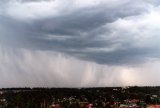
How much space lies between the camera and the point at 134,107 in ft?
630

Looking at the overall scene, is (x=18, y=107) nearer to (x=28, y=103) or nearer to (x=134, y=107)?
(x=28, y=103)

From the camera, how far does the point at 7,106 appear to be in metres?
176

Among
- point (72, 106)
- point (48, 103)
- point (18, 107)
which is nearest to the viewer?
point (18, 107)

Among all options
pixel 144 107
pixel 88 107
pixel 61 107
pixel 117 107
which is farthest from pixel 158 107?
pixel 61 107

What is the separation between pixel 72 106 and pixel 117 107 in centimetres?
2648

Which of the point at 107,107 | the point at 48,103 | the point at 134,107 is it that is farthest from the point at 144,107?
the point at 48,103

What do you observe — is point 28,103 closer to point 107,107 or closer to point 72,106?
point 72,106

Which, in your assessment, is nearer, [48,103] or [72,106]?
[72,106]

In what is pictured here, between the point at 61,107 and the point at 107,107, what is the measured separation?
2381cm

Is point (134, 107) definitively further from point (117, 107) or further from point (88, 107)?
point (88, 107)

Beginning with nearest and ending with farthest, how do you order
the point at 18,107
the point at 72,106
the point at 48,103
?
1. the point at 18,107
2. the point at 72,106
3. the point at 48,103

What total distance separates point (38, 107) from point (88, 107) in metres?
27.1

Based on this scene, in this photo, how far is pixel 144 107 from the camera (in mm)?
193500

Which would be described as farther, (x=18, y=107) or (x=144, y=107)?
(x=144, y=107)
